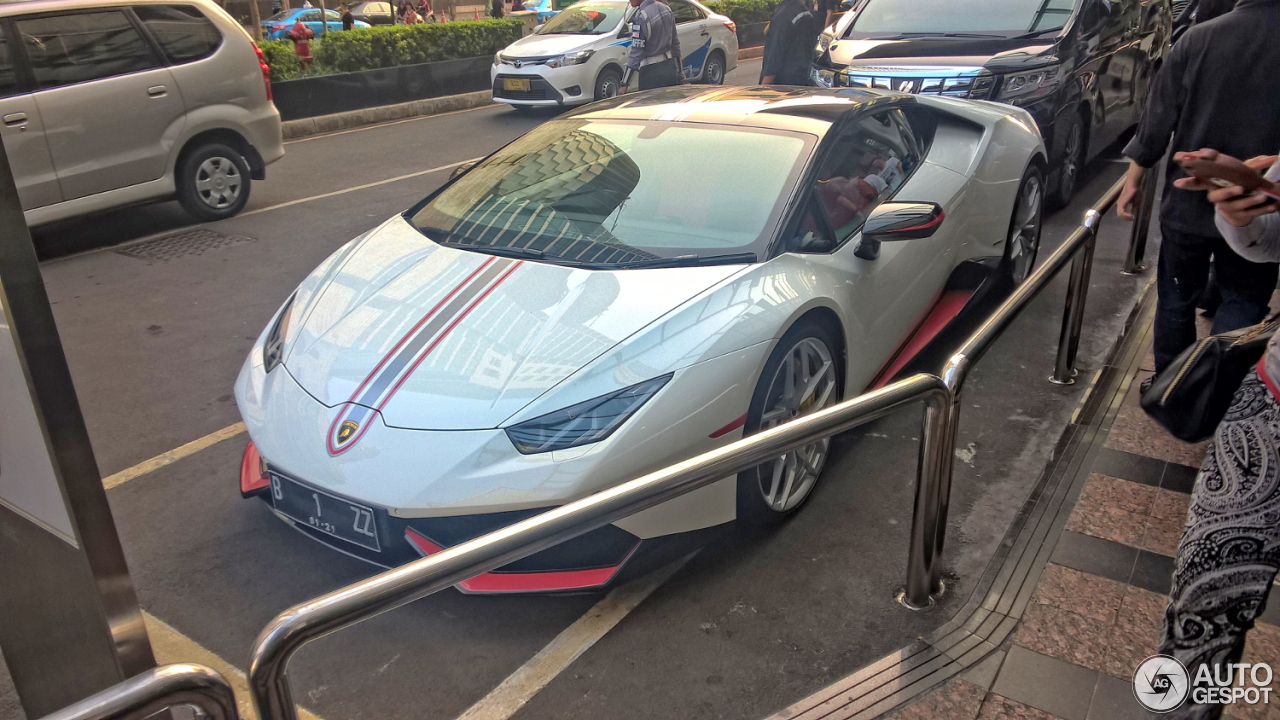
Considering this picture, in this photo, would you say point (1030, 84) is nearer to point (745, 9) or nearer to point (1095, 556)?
point (1095, 556)

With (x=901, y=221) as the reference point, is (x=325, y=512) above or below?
below

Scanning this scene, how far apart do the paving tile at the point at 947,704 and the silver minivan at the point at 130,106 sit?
21.1ft

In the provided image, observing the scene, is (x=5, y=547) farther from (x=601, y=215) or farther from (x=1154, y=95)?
(x=1154, y=95)

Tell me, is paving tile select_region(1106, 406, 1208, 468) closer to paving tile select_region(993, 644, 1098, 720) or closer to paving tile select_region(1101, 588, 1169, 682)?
paving tile select_region(1101, 588, 1169, 682)

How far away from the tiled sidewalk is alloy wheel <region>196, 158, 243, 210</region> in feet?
22.1

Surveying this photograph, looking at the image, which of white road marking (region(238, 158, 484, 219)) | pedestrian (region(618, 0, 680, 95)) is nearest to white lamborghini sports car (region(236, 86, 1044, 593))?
white road marking (region(238, 158, 484, 219))

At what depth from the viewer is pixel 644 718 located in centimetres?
252

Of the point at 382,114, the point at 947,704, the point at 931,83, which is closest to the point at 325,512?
the point at 947,704

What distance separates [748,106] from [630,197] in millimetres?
777

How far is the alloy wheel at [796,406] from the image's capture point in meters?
3.17

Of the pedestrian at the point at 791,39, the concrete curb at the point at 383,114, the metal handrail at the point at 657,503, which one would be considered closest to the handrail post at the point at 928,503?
the metal handrail at the point at 657,503

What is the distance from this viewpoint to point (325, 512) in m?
2.82

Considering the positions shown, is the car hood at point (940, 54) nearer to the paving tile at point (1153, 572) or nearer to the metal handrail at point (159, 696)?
the paving tile at point (1153, 572)

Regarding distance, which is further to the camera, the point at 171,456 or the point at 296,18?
the point at 296,18
